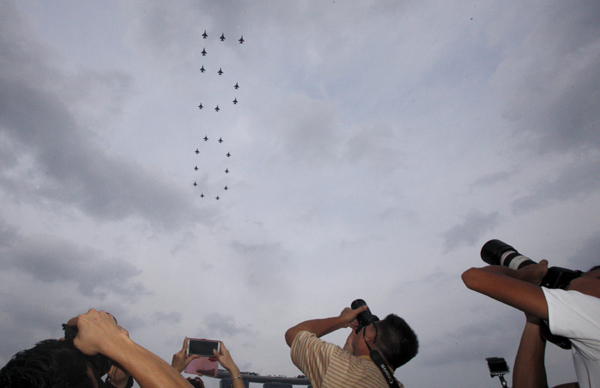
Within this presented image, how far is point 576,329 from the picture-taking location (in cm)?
211

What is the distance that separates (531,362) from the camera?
10.3 feet

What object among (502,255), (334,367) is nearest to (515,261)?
(502,255)

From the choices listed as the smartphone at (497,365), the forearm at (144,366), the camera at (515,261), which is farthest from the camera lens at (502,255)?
the smartphone at (497,365)

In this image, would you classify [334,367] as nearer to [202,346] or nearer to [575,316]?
[575,316]

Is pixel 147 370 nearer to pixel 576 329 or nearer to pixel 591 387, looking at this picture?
pixel 576 329

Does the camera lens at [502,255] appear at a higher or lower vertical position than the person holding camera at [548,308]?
higher

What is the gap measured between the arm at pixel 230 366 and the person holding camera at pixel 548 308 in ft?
10.1

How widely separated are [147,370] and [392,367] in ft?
9.29

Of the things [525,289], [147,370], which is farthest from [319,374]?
[525,289]

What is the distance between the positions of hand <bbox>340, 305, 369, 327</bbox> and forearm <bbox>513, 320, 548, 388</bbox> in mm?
1717

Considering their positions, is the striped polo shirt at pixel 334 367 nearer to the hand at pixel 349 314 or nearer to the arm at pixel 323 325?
the arm at pixel 323 325

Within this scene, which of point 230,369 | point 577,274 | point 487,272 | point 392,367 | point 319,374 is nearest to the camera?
point 487,272

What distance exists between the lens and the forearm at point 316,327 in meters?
3.76

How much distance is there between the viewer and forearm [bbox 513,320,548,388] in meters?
3.09
